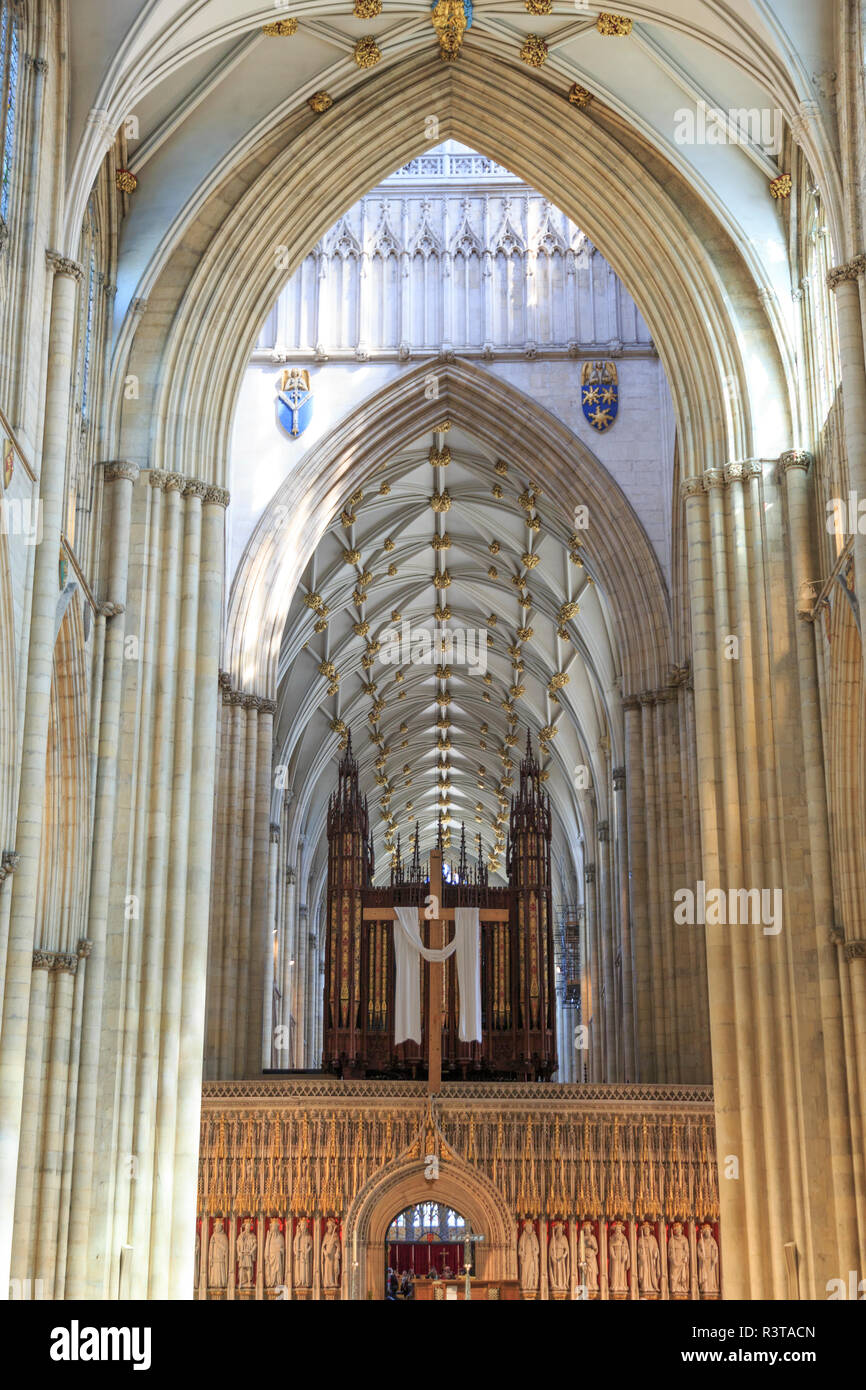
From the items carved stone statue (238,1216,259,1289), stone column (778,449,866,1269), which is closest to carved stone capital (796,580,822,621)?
stone column (778,449,866,1269)

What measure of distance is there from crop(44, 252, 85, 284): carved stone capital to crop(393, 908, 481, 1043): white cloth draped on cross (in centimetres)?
1150

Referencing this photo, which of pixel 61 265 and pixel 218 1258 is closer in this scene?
pixel 61 265

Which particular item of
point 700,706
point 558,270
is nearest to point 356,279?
point 558,270

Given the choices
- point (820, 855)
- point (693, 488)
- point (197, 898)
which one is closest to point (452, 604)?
point (693, 488)

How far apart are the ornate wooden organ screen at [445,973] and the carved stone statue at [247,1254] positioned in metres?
4.71

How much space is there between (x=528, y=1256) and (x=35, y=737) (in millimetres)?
9850

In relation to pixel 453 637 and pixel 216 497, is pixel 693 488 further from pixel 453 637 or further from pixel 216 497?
pixel 453 637

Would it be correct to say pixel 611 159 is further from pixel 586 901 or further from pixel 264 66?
pixel 586 901

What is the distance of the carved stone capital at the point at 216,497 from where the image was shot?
57.5 ft

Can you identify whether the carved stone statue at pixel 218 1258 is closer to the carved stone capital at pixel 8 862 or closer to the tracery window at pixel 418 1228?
the carved stone capital at pixel 8 862

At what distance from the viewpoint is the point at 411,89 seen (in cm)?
1853

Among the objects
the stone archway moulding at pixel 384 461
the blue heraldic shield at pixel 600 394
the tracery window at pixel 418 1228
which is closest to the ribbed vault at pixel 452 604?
the stone archway moulding at pixel 384 461

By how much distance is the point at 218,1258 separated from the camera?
726 inches
